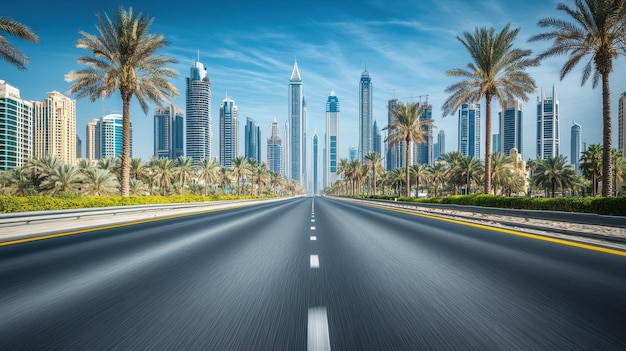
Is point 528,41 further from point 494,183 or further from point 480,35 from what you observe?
point 494,183

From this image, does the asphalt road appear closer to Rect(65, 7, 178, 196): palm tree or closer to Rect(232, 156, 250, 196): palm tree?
Rect(65, 7, 178, 196): palm tree

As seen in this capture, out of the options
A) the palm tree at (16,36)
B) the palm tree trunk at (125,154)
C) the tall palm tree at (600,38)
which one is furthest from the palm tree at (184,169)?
the tall palm tree at (600,38)

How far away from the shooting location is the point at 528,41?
24.6 metres

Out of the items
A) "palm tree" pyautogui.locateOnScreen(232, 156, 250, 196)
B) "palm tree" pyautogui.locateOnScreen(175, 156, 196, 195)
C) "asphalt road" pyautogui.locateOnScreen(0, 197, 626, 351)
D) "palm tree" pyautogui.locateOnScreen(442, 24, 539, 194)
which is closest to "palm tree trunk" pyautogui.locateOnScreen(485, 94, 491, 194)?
"palm tree" pyautogui.locateOnScreen(442, 24, 539, 194)

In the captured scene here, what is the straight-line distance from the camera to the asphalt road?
3.05 meters

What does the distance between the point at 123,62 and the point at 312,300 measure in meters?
27.1

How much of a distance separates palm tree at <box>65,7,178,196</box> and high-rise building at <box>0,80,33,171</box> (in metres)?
126

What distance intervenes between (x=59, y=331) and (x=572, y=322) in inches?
171

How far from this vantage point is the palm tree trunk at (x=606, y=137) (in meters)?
20.7

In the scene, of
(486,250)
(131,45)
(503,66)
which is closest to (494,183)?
(503,66)

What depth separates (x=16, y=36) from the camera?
1903cm

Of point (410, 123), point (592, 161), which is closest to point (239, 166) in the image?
point (410, 123)

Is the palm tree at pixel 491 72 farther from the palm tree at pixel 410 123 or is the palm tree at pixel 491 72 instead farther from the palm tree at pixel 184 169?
the palm tree at pixel 184 169

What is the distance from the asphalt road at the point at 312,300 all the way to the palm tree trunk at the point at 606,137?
16.7 m
